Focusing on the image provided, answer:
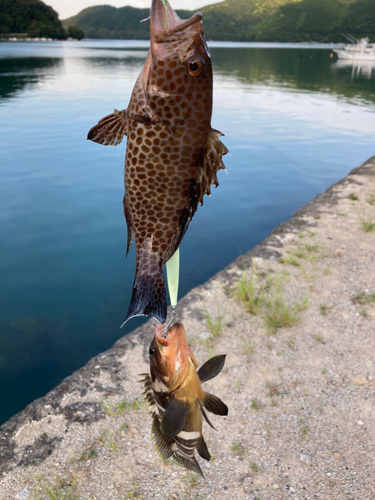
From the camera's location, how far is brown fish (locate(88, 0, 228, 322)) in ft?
5.17

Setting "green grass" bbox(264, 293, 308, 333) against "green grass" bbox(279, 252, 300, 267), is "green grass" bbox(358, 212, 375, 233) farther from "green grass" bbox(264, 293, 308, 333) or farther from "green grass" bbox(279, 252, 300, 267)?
"green grass" bbox(264, 293, 308, 333)

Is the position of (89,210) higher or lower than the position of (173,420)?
lower

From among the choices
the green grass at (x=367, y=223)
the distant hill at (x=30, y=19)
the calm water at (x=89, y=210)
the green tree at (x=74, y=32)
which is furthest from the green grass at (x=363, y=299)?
the green tree at (x=74, y=32)

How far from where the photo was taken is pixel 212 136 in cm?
161

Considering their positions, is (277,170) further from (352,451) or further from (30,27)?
(30,27)

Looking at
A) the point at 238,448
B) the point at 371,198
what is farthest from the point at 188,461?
the point at 371,198

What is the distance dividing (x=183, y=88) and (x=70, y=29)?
201626 mm

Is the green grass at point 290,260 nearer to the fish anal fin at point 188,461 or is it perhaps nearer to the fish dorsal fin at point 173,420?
the fish anal fin at point 188,461

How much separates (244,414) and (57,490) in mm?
2732

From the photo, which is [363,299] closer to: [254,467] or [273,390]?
[273,390]

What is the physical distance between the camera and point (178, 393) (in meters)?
2.32

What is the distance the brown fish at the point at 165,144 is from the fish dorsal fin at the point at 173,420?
0.77 m

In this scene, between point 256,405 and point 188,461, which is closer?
point 188,461

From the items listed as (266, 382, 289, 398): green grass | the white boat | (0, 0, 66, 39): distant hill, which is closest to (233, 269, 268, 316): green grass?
(266, 382, 289, 398): green grass
